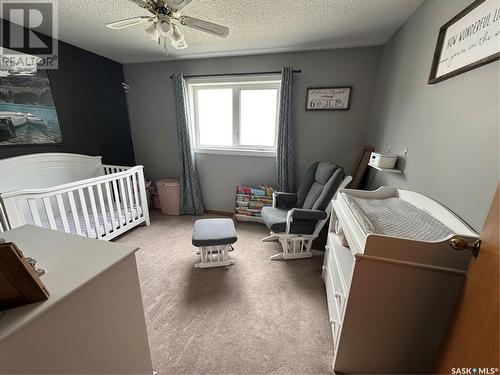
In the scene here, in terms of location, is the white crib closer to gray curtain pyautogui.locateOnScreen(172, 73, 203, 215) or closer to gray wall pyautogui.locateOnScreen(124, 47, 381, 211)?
gray curtain pyautogui.locateOnScreen(172, 73, 203, 215)

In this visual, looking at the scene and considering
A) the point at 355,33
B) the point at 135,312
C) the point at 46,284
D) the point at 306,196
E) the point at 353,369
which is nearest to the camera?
the point at 46,284

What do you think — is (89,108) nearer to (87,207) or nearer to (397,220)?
(87,207)

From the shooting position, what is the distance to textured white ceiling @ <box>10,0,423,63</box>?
1.66 metres

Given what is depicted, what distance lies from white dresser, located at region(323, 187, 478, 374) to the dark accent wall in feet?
10.7

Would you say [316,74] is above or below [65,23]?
below

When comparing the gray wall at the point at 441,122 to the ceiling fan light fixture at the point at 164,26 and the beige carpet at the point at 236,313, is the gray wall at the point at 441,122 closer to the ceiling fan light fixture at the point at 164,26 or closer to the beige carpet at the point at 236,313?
the beige carpet at the point at 236,313

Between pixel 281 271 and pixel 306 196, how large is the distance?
37.8 inches

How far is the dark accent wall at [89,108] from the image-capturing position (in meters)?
2.42

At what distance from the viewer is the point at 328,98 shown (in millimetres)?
2557

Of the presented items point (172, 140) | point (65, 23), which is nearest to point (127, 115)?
point (172, 140)

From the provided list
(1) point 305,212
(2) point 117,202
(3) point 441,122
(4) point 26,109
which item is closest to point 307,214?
(1) point 305,212

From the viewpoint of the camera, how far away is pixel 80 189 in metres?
1.99

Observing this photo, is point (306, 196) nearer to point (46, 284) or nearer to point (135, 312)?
point (135, 312)

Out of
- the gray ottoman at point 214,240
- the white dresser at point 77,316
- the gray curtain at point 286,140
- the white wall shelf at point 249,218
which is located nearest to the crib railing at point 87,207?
the white dresser at point 77,316
